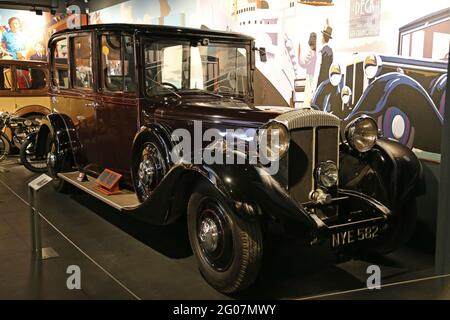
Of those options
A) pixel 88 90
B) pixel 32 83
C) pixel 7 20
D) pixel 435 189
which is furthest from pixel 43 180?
pixel 7 20

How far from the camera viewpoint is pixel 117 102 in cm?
398

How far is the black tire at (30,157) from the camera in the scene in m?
6.46

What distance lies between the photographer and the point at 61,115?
505cm

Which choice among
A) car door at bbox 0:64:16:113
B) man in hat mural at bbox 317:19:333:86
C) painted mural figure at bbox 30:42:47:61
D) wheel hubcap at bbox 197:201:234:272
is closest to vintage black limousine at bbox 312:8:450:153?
man in hat mural at bbox 317:19:333:86

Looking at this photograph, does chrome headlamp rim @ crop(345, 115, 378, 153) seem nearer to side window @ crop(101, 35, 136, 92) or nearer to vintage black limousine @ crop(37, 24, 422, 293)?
vintage black limousine @ crop(37, 24, 422, 293)

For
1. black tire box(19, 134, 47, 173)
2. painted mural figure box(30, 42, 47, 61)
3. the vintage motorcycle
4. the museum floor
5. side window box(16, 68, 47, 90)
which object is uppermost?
painted mural figure box(30, 42, 47, 61)

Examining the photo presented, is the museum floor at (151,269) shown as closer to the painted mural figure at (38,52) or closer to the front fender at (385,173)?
the front fender at (385,173)

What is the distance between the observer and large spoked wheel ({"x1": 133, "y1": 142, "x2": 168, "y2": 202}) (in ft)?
11.6

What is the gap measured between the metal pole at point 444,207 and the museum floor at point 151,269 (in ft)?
0.36

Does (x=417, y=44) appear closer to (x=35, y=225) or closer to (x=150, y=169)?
(x=150, y=169)

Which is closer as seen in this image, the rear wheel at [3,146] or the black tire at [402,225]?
the black tire at [402,225]

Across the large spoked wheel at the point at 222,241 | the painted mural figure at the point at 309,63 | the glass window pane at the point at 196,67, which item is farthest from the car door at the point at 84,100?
the painted mural figure at the point at 309,63

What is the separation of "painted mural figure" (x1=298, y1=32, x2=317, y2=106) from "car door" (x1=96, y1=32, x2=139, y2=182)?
6.86ft

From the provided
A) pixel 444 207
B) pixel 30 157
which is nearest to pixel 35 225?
pixel 444 207
